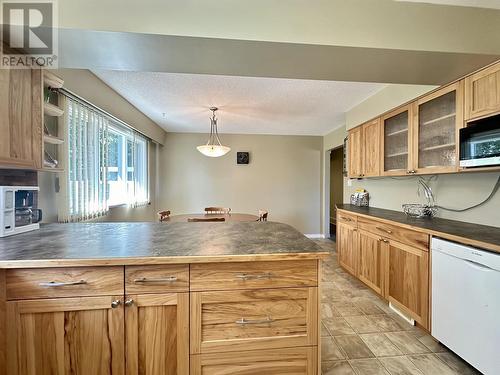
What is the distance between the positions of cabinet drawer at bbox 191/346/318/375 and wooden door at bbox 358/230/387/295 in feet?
5.42

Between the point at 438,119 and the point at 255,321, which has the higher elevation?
the point at 438,119

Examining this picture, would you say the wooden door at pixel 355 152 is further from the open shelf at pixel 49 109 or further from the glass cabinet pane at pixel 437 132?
the open shelf at pixel 49 109

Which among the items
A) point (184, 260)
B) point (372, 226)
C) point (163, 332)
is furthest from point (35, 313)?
point (372, 226)

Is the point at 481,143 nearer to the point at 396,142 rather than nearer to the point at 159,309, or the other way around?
the point at 396,142

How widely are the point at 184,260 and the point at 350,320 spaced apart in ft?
6.29

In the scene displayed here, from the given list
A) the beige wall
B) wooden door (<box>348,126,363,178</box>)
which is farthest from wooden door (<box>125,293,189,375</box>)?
the beige wall

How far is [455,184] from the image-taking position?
213cm

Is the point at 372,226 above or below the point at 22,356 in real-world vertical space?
above

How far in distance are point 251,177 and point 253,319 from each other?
14.0 feet

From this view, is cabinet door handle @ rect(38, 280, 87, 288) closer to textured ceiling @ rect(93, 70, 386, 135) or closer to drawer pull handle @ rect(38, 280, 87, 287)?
drawer pull handle @ rect(38, 280, 87, 287)

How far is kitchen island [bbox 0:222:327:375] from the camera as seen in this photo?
3.22ft

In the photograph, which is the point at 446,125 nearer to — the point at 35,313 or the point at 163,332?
the point at 163,332

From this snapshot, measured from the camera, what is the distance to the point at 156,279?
103 cm

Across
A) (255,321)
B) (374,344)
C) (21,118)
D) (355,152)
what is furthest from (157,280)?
(355,152)
